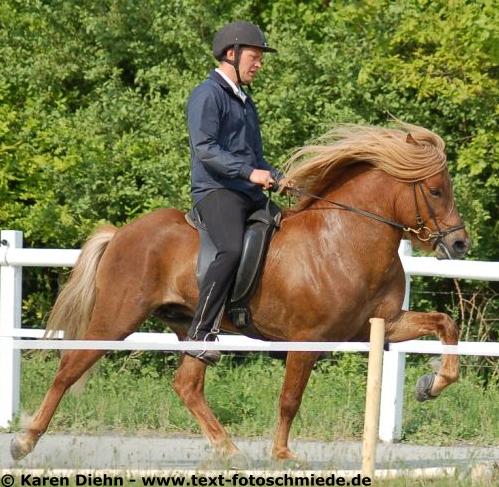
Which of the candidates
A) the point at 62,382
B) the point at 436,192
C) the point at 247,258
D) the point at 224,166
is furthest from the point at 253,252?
the point at 62,382

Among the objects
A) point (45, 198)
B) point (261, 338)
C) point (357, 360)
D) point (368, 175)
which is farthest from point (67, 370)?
point (45, 198)

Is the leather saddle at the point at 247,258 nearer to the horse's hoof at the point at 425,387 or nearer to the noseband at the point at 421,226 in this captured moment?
the noseband at the point at 421,226

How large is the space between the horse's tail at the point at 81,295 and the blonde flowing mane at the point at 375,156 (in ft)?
4.77

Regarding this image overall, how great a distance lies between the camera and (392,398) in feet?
29.3

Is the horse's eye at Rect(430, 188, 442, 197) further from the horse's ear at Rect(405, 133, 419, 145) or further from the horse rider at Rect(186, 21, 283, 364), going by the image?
the horse rider at Rect(186, 21, 283, 364)

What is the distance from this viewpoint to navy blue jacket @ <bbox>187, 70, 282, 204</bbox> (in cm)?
762

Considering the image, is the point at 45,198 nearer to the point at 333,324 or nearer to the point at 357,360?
the point at 357,360

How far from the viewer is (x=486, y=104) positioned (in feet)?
37.8

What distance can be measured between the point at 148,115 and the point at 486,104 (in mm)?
3523

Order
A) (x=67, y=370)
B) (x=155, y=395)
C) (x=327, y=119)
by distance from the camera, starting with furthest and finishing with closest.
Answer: (x=327, y=119) < (x=155, y=395) < (x=67, y=370)

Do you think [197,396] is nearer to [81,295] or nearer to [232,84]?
[81,295]

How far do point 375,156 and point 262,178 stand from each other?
2.66ft

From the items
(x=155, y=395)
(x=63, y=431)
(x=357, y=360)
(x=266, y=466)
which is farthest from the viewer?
(x=357, y=360)

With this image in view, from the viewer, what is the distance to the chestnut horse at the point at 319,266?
7.55 meters
